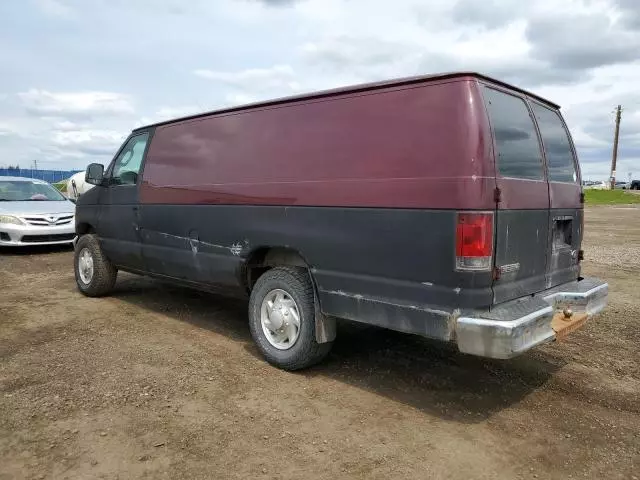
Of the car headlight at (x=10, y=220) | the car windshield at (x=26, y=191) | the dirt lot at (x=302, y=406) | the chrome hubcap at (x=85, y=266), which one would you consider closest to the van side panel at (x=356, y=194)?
the dirt lot at (x=302, y=406)

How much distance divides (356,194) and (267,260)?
121cm

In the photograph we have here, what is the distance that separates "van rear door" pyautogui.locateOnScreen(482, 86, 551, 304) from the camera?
346cm

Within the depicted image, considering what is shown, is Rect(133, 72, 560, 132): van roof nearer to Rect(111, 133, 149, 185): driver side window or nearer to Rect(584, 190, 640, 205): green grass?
Rect(111, 133, 149, 185): driver side window

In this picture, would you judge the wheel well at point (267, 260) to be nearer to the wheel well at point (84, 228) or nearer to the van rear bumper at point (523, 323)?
the van rear bumper at point (523, 323)

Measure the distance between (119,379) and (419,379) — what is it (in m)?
2.33

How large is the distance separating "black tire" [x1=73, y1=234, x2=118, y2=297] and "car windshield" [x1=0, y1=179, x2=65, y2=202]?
580cm

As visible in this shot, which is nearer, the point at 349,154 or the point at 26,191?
the point at 349,154

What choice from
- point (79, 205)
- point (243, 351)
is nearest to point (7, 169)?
point (79, 205)

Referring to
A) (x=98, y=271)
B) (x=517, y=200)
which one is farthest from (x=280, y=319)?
(x=98, y=271)

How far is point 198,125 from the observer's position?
5.30 m

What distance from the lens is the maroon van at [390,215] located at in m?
3.36

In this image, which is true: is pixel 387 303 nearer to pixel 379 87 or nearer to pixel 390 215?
pixel 390 215

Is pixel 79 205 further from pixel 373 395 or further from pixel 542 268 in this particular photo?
pixel 542 268

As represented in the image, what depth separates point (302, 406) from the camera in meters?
3.78
